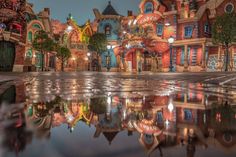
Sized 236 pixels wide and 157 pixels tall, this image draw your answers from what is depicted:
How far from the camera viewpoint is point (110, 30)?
4800cm

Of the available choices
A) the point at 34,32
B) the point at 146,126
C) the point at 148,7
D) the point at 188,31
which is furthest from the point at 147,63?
the point at 146,126

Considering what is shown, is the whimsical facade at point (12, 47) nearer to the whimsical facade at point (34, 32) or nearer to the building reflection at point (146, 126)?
the whimsical facade at point (34, 32)

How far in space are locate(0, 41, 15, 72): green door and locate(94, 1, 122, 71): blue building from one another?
19.5 m

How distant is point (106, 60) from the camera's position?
1884 inches

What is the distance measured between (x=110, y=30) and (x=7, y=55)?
75.0 ft

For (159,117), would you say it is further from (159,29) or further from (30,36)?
(30,36)

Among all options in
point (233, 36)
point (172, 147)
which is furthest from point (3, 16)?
point (233, 36)

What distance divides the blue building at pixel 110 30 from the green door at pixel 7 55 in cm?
1955

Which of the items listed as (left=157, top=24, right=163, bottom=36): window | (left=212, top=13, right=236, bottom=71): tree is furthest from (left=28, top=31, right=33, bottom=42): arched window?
(left=212, top=13, right=236, bottom=71): tree

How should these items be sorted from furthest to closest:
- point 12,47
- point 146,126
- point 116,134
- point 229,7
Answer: point 229,7 → point 12,47 → point 146,126 → point 116,134

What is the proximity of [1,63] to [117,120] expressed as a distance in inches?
1196

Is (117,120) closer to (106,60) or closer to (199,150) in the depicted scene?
(199,150)

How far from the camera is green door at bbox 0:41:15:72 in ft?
96.3

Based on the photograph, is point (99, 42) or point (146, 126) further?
point (99, 42)
